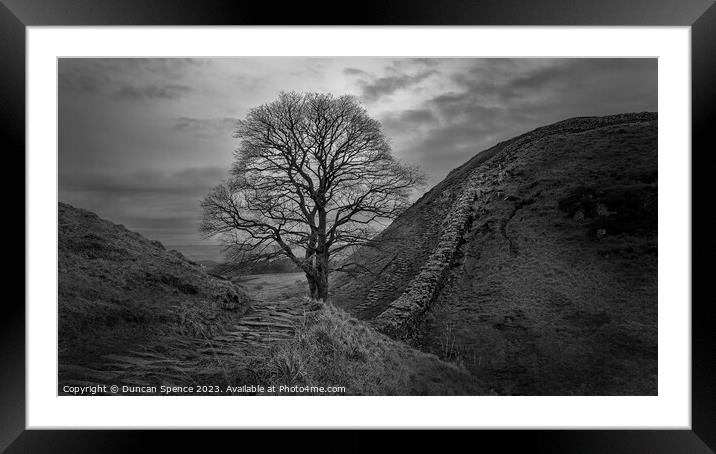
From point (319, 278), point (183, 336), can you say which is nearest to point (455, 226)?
point (319, 278)

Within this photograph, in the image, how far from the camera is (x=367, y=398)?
18.7ft

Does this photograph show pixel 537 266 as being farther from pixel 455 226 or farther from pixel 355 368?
pixel 355 368

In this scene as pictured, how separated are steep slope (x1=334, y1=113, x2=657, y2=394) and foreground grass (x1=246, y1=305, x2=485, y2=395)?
0.38 metres

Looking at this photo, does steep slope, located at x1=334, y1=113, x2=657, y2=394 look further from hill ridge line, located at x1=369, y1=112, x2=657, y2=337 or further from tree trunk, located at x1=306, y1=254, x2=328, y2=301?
tree trunk, located at x1=306, y1=254, x2=328, y2=301

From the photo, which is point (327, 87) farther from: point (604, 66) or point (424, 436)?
point (424, 436)

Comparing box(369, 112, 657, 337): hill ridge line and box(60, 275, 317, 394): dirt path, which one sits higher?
box(369, 112, 657, 337): hill ridge line

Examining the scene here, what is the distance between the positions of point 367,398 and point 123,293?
15.7 feet

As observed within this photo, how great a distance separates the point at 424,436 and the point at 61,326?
626 cm

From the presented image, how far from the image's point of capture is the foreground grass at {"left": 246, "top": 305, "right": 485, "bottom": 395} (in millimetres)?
5738

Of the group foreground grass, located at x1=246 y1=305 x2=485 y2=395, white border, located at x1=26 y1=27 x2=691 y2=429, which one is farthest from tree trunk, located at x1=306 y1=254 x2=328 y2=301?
white border, located at x1=26 y1=27 x2=691 y2=429

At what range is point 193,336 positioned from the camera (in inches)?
238
